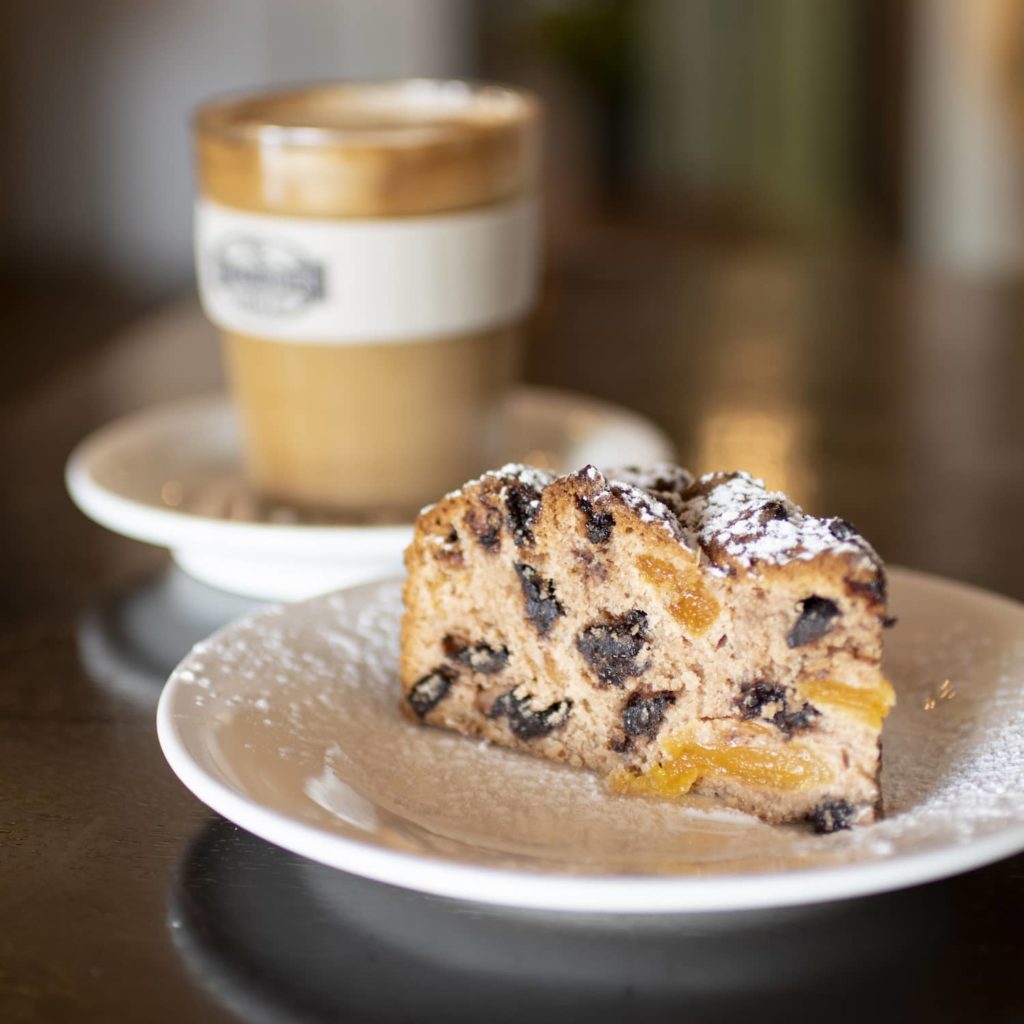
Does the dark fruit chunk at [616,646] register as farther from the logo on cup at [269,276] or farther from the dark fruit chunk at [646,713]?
the logo on cup at [269,276]

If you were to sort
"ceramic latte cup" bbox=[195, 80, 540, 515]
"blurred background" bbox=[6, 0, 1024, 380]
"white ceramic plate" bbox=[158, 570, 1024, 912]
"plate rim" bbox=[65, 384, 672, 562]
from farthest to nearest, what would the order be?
"blurred background" bbox=[6, 0, 1024, 380], "ceramic latte cup" bbox=[195, 80, 540, 515], "plate rim" bbox=[65, 384, 672, 562], "white ceramic plate" bbox=[158, 570, 1024, 912]

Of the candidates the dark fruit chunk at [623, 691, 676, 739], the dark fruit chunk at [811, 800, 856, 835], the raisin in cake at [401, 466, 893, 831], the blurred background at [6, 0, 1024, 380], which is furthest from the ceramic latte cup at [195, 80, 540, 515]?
the blurred background at [6, 0, 1024, 380]

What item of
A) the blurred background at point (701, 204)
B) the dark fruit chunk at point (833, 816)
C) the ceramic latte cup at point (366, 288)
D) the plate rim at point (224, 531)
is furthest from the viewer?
the blurred background at point (701, 204)

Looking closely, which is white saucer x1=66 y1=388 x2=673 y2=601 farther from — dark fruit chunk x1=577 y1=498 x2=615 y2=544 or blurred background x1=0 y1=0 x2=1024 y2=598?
dark fruit chunk x1=577 y1=498 x2=615 y2=544

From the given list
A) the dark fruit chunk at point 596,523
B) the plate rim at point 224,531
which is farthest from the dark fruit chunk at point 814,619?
the plate rim at point 224,531

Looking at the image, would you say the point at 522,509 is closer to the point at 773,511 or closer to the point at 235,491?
the point at 773,511

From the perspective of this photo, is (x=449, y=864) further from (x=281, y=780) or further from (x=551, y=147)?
(x=551, y=147)
